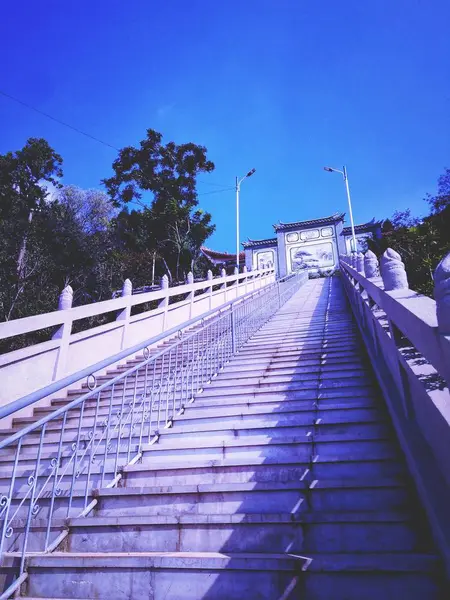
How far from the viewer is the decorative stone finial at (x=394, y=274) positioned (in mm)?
3195

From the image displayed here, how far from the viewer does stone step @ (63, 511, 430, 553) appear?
226cm

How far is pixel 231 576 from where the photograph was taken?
2.11 m

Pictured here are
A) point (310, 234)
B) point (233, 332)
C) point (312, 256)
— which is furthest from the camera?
point (310, 234)

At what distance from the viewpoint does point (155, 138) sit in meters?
23.5

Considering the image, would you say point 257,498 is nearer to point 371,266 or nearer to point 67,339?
point 371,266

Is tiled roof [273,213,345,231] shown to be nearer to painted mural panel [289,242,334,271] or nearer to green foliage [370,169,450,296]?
painted mural panel [289,242,334,271]

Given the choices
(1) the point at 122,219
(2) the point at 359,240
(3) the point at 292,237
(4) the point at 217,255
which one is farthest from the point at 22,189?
(2) the point at 359,240

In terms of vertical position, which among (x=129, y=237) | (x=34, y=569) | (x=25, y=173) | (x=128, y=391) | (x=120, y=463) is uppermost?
(x=25, y=173)

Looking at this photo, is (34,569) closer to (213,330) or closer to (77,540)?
(77,540)

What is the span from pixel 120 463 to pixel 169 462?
0.56 m

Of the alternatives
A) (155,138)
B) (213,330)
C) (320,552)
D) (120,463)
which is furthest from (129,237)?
(320,552)

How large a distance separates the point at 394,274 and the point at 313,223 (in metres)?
34.5

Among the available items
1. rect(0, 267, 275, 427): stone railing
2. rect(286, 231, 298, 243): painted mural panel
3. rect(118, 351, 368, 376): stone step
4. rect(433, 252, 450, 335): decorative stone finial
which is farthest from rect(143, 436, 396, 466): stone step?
→ rect(286, 231, 298, 243): painted mural panel

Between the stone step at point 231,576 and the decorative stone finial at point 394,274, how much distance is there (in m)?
2.12
